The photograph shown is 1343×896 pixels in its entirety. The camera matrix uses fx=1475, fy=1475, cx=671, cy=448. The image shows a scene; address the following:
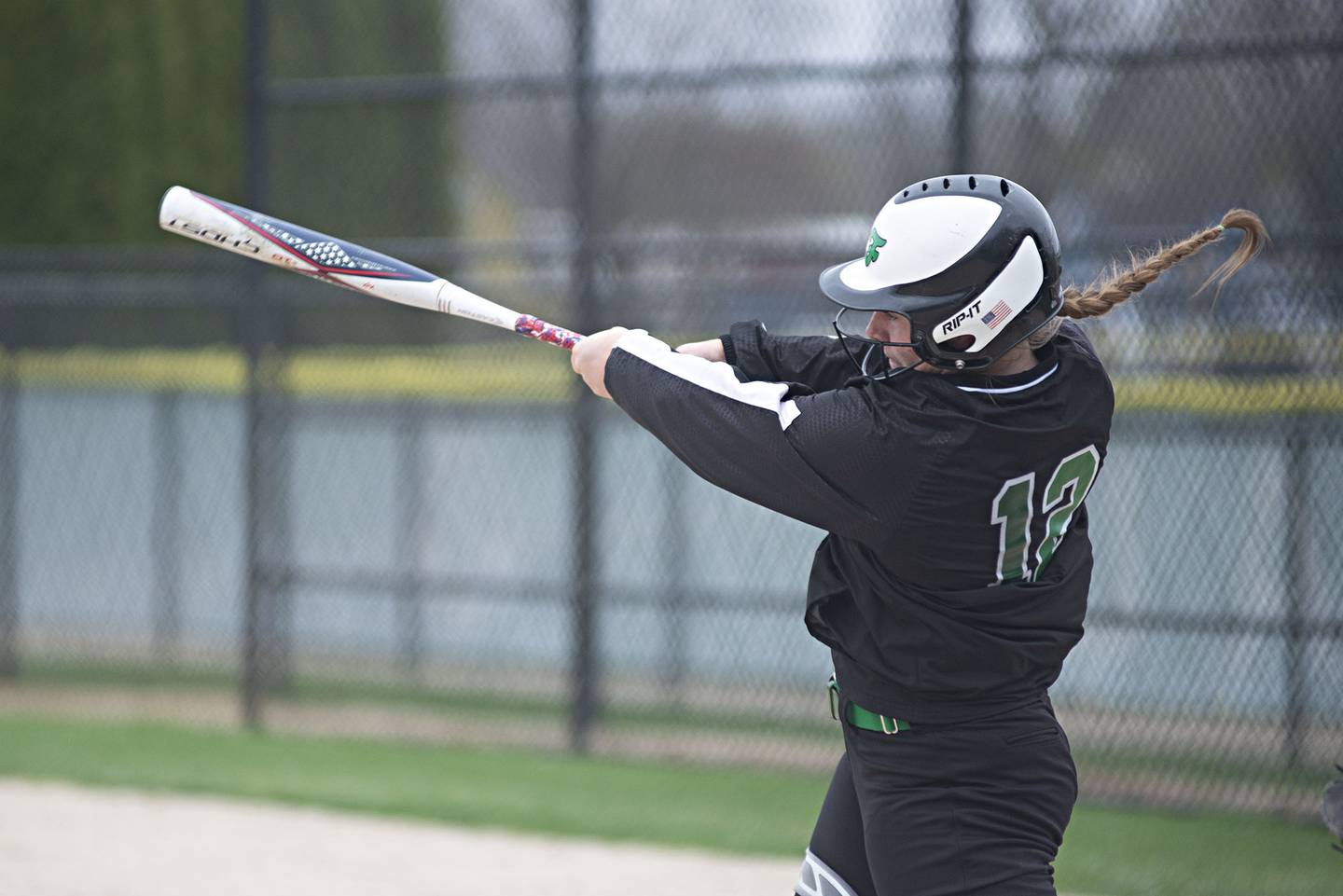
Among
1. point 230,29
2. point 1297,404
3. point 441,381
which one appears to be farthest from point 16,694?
point 1297,404

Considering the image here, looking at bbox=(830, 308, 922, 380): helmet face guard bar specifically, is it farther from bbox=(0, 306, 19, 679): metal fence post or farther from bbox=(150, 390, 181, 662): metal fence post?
bbox=(0, 306, 19, 679): metal fence post

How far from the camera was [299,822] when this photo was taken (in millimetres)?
5891

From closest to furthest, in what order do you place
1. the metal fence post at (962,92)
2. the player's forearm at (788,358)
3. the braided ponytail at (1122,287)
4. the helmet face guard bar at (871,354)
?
1. the helmet face guard bar at (871,354)
2. the braided ponytail at (1122,287)
3. the player's forearm at (788,358)
4. the metal fence post at (962,92)

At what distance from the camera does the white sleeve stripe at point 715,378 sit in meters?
2.60

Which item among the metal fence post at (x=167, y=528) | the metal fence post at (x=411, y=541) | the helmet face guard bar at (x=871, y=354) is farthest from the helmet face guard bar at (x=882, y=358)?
the metal fence post at (x=167, y=528)

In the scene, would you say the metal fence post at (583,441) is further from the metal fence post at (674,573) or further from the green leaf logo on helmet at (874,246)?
the green leaf logo on helmet at (874,246)

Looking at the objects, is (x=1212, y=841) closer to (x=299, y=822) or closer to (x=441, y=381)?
(x=299, y=822)

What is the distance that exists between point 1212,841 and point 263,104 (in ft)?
19.3

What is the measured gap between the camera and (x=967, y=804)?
2.60 meters

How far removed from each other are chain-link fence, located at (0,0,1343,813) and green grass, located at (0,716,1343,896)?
293mm

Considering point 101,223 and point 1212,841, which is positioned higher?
point 101,223

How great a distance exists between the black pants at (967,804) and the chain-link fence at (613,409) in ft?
11.8

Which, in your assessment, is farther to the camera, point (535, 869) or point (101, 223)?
point (101, 223)

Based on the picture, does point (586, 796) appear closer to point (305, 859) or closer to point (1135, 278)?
point (305, 859)
